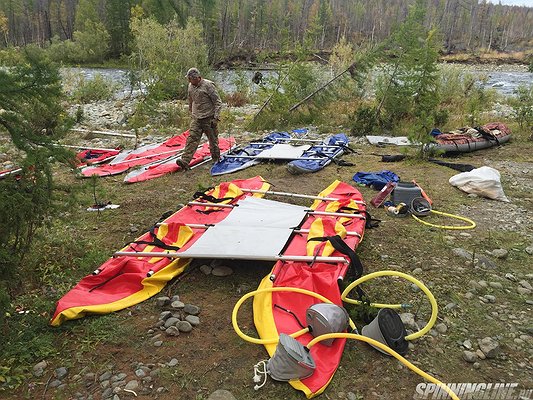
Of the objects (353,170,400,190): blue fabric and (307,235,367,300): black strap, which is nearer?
(307,235,367,300): black strap

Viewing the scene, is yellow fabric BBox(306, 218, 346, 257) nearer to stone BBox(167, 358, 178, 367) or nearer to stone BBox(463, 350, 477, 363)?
stone BBox(463, 350, 477, 363)

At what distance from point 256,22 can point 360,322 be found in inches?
2228

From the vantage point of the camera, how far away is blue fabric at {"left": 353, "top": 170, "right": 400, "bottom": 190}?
6730mm

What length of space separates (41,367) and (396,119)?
11.2 meters

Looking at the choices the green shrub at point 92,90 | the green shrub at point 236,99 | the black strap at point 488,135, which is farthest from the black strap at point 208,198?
the green shrub at point 92,90

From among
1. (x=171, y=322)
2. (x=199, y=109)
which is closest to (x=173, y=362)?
(x=171, y=322)

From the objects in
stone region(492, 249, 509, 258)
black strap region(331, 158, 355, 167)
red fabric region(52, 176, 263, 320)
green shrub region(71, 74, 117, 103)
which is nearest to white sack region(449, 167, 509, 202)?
stone region(492, 249, 509, 258)

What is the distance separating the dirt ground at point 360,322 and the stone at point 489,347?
0.16 ft

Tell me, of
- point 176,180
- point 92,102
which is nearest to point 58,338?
point 176,180

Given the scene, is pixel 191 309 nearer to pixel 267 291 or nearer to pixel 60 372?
pixel 267 291

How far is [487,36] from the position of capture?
7538 centimetres

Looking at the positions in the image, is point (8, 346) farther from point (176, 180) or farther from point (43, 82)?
point (176, 180)

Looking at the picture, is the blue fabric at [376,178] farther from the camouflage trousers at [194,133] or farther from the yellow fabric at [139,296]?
→ the yellow fabric at [139,296]

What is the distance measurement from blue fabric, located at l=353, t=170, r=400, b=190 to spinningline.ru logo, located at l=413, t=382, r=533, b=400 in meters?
4.32
